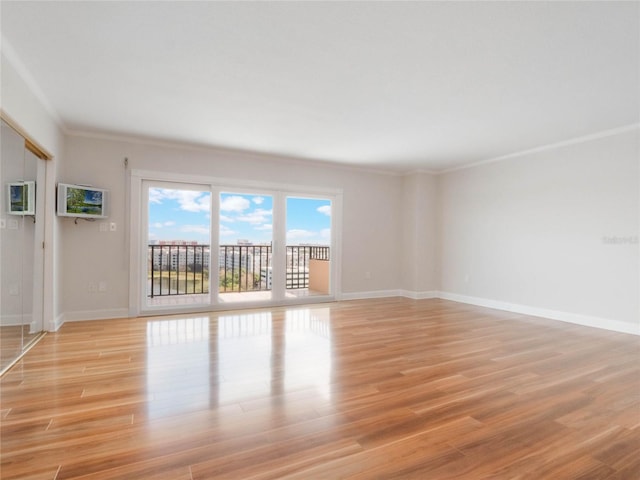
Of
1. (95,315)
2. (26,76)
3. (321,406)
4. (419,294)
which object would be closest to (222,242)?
(95,315)

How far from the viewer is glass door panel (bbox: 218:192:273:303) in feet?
18.0

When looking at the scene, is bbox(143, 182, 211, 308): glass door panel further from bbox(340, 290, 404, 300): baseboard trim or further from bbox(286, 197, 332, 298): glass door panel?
bbox(340, 290, 404, 300): baseboard trim

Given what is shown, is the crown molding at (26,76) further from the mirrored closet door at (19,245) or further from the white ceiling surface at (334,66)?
the mirrored closet door at (19,245)

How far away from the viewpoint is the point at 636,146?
13.5 feet

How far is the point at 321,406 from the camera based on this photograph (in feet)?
7.22

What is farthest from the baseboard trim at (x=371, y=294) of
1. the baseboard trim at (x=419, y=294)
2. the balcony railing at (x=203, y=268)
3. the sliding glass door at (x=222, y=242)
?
the balcony railing at (x=203, y=268)

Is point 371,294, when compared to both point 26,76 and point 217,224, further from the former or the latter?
point 26,76

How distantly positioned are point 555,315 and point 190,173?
19.0ft

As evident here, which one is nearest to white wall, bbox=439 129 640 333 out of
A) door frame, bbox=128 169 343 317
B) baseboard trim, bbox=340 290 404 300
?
baseboard trim, bbox=340 290 404 300

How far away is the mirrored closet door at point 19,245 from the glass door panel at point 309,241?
3393 mm

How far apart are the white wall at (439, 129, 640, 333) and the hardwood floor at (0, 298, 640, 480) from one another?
0.77 metres

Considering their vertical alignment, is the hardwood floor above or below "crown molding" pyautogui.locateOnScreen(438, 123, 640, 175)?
below

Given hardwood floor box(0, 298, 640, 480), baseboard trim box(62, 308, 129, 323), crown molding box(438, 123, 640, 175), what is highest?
crown molding box(438, 123, 640, 175)

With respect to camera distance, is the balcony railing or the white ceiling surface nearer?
the white ceiling surface
